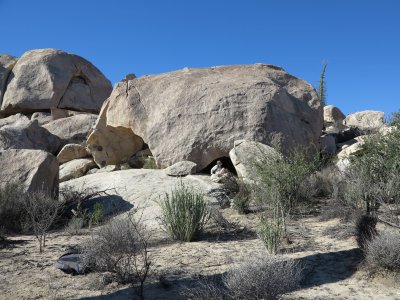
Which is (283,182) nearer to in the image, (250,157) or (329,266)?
(250,157)

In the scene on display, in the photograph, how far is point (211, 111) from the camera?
38.5 ft

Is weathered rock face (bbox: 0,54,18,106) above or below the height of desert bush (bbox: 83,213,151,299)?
above

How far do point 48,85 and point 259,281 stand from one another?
19524mm

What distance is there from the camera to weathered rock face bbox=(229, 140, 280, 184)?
9.42 metres

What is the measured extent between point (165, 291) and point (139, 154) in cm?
929

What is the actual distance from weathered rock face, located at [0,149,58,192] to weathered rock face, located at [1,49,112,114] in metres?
12.1

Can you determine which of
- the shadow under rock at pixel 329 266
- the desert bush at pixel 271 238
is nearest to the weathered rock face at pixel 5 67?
the desert bush at pixel 271 238

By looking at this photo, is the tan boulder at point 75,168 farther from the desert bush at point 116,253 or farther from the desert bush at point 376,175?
the desert bush at point 116,253

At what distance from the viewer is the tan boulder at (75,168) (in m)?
13.9

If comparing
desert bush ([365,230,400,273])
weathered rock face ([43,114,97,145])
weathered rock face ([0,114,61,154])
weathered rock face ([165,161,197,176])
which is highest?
weathered rock face ([43,114,97,145])

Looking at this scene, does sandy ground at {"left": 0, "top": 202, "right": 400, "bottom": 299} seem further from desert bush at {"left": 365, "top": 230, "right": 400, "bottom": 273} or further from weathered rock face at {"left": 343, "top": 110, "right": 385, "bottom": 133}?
weathered rock face at {"left": 343, "top": 110, "right": 385, "bottom": 133}

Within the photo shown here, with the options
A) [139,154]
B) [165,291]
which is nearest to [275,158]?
[165,291]

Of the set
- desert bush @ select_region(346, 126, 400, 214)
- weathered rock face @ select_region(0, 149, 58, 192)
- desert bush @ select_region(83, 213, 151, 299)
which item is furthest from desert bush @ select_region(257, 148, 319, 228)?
weathered rock face @ select_region(0, 149, 58, 192)

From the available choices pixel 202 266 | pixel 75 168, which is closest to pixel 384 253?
pixel 202 266
